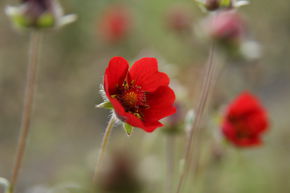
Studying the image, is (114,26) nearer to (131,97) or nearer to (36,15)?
(36,15)

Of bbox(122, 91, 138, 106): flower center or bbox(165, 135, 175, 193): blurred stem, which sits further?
bbox(165, 135, 175, 193): blurred stem

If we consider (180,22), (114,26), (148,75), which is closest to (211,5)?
(148,75)

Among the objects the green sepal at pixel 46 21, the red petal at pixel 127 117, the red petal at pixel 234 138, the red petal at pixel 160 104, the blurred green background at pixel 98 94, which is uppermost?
the blurred green background at pixel 98 94

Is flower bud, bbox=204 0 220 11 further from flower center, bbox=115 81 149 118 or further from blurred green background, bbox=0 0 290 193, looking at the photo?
blurred green background, bbox=0 0 290 193

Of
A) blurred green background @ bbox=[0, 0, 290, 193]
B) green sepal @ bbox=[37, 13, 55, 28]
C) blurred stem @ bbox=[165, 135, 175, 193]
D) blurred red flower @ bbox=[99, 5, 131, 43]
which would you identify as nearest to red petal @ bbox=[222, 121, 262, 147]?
blurred stem @ bbox=[165, 135, 175, 193]

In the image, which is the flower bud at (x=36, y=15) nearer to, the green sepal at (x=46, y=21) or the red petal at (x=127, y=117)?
the green sepal at (x=46, y=21)

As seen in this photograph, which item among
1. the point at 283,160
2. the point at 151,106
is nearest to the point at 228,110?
the point at 151,106

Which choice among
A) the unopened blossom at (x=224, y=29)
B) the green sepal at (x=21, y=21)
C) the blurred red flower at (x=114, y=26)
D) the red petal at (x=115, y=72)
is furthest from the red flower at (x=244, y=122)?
the blurred red flower at (x=114, y=26)

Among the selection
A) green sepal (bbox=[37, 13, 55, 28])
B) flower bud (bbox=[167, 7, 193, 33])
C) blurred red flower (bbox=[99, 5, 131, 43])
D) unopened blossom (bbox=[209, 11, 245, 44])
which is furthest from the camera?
blurred red flower (bbox=[99, 5, 131, 43])
